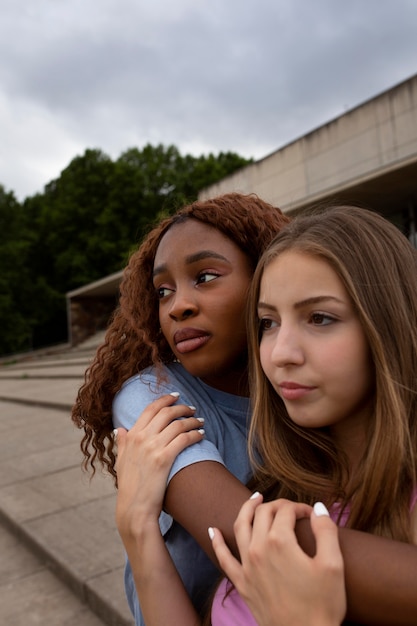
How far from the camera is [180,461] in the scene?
3.36ft

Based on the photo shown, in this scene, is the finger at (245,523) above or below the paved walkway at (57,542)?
above

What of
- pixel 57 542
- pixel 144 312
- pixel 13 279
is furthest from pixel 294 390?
pixel 13 279

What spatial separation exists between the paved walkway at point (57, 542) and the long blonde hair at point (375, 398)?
1.49m

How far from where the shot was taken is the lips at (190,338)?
1.20 meters

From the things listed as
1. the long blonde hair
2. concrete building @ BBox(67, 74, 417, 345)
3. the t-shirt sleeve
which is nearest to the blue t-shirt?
the t-shirt sleeve

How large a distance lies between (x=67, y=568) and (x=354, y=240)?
2.42 meters

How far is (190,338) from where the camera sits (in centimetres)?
120

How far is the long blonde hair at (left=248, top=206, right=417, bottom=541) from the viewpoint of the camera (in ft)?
2.91

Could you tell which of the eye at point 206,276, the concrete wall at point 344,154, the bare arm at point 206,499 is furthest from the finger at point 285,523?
the concrete wall at point 344,154

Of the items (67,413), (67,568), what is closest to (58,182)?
(67,413)

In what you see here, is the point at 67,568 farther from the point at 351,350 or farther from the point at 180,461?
the point at 351,350

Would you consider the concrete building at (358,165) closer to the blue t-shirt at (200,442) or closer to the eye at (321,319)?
the blue t-shirt at (200,442)

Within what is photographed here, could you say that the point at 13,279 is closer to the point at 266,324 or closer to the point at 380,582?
the point at 266,324

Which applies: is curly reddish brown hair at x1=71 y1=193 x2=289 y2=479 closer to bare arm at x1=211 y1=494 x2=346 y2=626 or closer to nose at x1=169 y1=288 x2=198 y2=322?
nose at x1=169 y1=288 x2=198 y2=322
